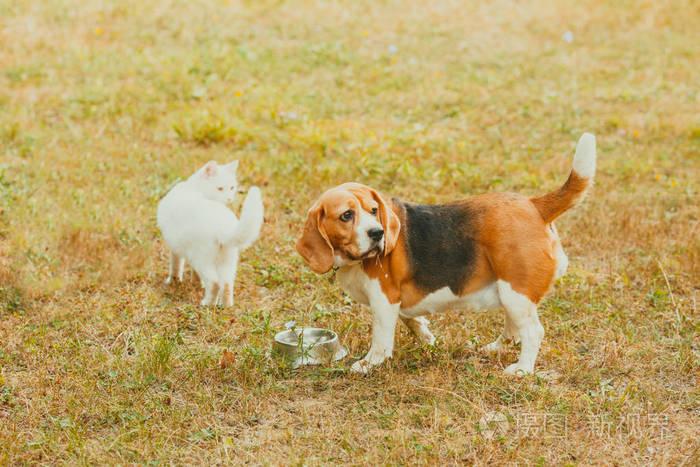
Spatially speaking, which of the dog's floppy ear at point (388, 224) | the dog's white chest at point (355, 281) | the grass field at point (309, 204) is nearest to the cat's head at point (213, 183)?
the grass field at point (309, 204)

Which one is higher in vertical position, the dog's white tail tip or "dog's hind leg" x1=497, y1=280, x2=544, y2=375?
the dog's white tail tip

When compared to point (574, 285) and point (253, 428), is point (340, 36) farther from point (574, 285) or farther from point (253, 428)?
point (253, 428)

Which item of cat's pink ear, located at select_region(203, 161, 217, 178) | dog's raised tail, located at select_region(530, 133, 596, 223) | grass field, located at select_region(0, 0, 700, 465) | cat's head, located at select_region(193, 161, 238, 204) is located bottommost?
grass field, located at select_region(0, 0, 700, 465)

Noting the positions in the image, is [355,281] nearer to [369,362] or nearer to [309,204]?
[369,362]

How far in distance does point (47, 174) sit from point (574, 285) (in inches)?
214

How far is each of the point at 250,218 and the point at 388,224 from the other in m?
1.11

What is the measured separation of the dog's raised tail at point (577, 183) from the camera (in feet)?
14.3

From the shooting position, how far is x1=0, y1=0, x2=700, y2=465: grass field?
13.2 ft

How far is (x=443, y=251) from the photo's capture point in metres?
4.55

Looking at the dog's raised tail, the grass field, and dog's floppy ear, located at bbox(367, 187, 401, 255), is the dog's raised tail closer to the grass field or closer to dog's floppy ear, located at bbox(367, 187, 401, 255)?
dog's floppy ear, located at bbox(367, 187, 401, 255)

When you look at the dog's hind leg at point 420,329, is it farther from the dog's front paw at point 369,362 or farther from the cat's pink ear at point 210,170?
the cat's pink ear at point 210,170

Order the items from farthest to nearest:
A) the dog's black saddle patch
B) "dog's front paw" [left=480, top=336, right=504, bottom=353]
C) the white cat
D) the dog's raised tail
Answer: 1. the white cat
2. "dog's front paw" [left=480, top=336, right=504, bottom=353]
3. the dog's black saddle patch
4. the dog's raised tail

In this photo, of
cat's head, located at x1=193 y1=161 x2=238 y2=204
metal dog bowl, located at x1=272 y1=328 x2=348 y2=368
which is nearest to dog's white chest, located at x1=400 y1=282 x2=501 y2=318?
metal dog bowl, located at x1=272 y1=328 x2=348 y2=368

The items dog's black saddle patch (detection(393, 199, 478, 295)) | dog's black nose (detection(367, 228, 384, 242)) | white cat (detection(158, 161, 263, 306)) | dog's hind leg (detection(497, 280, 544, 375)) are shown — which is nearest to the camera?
dog's black nose (detection(367, 228, 384, 242))
